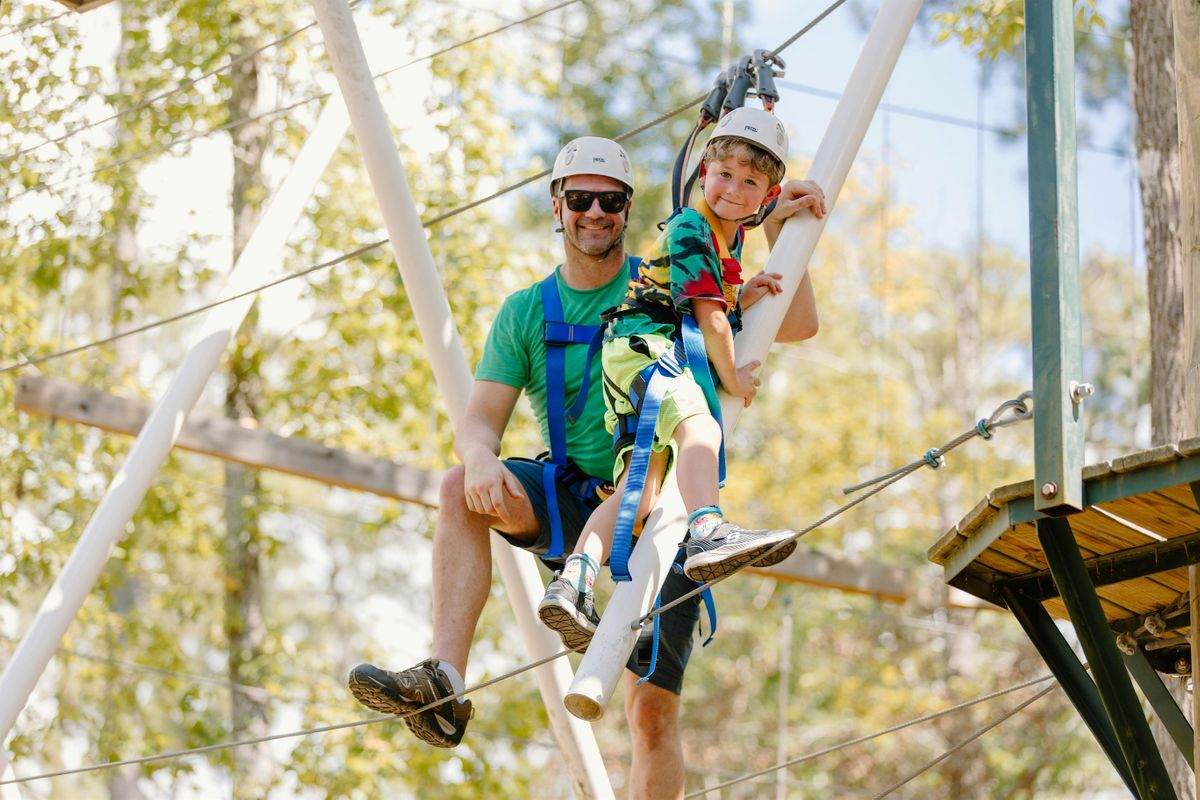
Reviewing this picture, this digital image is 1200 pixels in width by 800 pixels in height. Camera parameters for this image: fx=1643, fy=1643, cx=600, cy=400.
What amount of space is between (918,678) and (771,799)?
2.18m

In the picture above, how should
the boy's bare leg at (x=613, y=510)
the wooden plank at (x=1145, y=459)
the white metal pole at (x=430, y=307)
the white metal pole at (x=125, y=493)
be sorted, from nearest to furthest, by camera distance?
the wooden plank at (x=1145, y=459)
the boy's bare leg at (x=613, y=510)
the white metal pole at (x=430, y=307)
the white metal pole at (x=125, y=493)

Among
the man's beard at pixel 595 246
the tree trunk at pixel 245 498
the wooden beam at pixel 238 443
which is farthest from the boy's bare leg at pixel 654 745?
the tree trunk at pixel 245 498

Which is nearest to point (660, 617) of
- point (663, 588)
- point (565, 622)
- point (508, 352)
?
point (663, 588)

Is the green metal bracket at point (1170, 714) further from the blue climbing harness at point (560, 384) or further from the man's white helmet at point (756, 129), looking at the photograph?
the man's white helmet at point (756, 129)

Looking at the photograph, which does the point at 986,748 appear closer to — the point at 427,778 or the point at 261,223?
the point at 427,778

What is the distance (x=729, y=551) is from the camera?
336 cm

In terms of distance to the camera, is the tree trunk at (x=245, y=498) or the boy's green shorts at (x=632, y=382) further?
the tree trunk at (x=245, y=498)

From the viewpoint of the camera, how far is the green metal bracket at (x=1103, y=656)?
10.1 ft

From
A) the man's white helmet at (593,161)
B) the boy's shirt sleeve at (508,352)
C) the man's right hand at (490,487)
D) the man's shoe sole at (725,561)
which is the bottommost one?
the man's shoe sole at (725,561)

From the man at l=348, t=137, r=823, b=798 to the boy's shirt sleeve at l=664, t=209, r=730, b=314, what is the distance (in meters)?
0.37

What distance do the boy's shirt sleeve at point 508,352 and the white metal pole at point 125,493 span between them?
177 centimetres

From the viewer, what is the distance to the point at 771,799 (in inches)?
723

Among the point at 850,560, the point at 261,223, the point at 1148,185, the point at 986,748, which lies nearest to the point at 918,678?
the point at 986,748

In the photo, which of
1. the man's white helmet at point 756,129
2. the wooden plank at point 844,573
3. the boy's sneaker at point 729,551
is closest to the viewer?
the boy's sneaker at point 729,551
